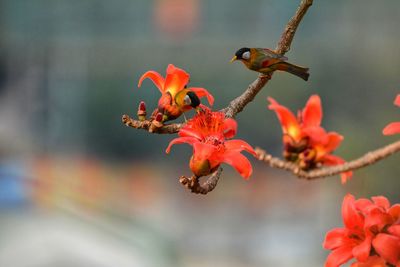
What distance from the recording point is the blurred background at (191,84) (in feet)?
26.0

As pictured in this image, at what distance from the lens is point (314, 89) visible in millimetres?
8180

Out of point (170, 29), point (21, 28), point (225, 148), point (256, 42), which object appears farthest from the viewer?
point (21, 28)

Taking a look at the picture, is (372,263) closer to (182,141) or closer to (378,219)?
(378,219)

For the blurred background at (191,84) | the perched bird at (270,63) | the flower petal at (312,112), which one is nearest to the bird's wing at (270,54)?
the perched bird at (270,63)


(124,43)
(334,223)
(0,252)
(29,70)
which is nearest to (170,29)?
(124,43)

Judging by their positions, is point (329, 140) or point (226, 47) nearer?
point (329, 140)

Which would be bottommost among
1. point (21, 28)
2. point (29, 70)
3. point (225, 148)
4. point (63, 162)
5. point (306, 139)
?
point (225, 148)

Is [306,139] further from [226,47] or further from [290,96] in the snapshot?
[226,47]

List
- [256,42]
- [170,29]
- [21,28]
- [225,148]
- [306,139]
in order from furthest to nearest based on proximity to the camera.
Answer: [21,28], [170,29], [256,42], [306,139], [225,148]

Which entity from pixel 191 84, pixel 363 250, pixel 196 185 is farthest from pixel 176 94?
pixel 191 84

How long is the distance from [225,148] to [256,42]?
23.0 feet

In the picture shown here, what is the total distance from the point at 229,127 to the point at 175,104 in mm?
76

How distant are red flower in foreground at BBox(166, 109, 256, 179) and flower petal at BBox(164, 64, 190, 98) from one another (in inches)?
1.8

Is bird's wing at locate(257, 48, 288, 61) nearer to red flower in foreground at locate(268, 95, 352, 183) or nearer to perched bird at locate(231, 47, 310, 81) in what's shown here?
perched bird at locate(231, 47, 310, 81)
